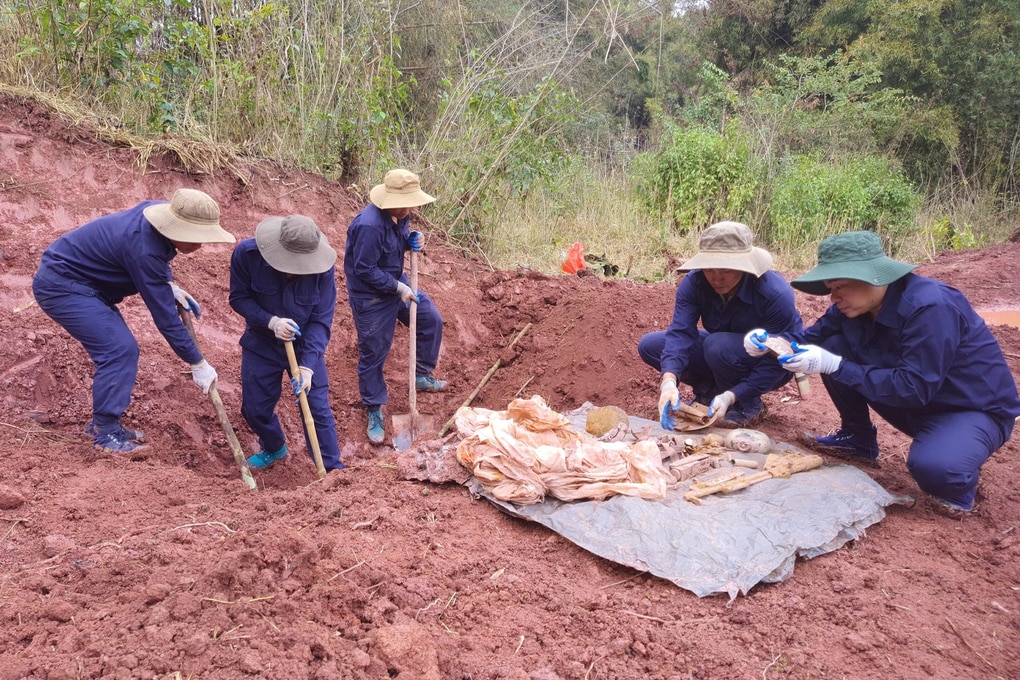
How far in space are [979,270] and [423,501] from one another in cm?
757

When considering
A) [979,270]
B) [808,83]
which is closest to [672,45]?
[808,83]

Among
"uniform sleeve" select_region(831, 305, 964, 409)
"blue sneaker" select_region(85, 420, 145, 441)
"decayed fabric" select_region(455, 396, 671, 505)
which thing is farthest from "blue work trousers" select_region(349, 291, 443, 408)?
"uniform sleeve" select_region(831, 305, 964, 409)

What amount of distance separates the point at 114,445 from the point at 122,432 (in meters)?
0.10

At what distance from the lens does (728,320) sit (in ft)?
12.4

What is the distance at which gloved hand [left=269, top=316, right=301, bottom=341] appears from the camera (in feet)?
11.7

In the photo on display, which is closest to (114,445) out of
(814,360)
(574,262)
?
(814,360)

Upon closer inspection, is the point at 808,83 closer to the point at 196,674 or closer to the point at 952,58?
the point at 952,58

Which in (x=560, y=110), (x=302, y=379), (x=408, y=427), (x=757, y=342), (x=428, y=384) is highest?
(x=560, y=110)

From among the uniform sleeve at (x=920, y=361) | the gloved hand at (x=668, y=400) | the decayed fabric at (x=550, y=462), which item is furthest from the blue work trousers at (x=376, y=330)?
the uniform sleeve at (x=920, y=361)

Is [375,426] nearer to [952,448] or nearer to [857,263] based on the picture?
[857,263]

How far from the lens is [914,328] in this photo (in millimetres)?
2758

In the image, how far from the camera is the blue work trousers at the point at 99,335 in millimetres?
3490

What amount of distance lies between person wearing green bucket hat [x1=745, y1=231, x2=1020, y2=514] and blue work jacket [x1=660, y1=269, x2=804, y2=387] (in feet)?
1.36

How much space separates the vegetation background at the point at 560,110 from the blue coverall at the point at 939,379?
4.16 m
